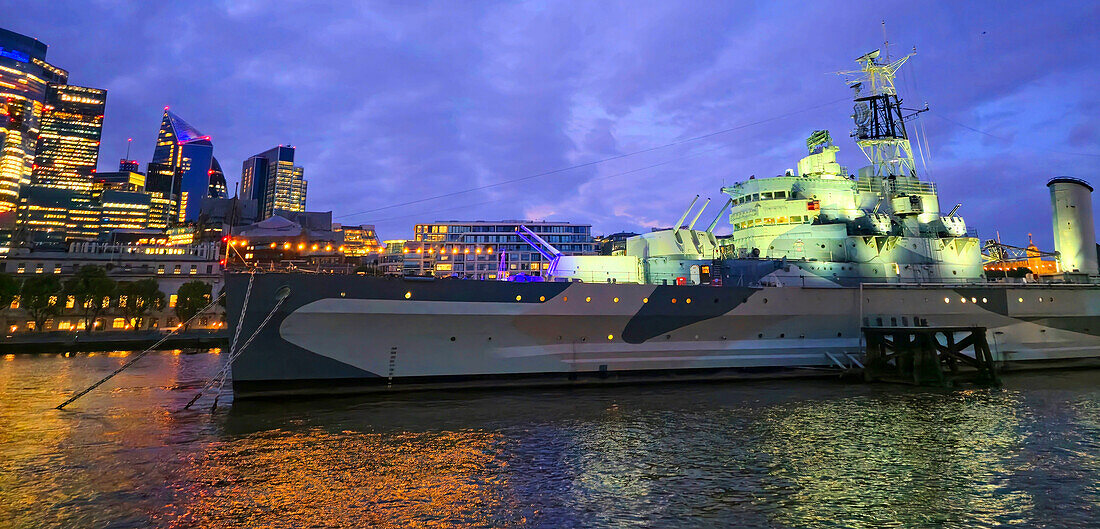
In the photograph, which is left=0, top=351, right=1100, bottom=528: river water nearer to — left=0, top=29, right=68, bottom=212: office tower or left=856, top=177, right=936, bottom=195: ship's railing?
left=856, top=177, right=936, bottom=195: ship's railing

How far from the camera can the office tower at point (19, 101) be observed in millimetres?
90625

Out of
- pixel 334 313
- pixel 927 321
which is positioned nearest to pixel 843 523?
pixel 334 313

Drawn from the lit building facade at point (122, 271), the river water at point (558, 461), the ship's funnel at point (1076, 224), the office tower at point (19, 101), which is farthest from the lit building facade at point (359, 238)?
the ship's funnel at point (1076, 224)

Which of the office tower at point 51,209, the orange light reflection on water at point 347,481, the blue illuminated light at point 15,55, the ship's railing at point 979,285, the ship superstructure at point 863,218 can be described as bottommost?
the orange light reflection on water at point 347,481

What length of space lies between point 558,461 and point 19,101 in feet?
497

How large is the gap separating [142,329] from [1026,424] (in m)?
62.8

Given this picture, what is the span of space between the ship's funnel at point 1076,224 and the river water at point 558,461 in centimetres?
1294

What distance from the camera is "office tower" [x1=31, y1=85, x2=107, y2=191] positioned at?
149750 mm

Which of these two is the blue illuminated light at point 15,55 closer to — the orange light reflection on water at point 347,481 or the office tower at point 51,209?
the office tower at point 51,209

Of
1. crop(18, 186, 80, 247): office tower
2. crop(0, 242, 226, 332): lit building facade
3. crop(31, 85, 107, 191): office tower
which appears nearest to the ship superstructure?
crop(0, 242, 226, 332): lit building facade

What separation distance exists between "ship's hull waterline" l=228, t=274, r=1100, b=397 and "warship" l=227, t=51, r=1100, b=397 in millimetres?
47

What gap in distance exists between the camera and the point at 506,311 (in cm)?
1537

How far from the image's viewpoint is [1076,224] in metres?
23.6

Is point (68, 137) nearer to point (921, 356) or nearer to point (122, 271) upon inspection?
point (122, 271)
